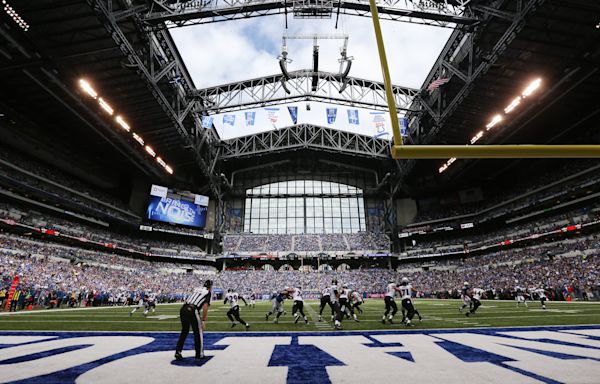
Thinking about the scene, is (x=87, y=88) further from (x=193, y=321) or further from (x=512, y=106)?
(x=512, y=106)

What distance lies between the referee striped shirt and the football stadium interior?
39 millimetres

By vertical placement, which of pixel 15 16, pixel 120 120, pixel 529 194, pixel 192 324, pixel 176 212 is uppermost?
pixel 120 120

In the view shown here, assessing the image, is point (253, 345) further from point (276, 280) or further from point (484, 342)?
point (276, 280)

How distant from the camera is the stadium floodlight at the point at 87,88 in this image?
2203 centimetres

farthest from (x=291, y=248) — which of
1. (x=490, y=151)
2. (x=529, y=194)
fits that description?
(x=490, y=151)

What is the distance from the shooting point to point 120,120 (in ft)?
90.1

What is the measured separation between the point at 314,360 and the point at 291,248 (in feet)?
150

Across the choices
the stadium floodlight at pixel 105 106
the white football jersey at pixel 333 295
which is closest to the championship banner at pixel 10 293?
the stadium floodlight at pixel 105 106

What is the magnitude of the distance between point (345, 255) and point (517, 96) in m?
31.8

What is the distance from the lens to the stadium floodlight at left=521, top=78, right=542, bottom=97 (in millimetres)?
22523

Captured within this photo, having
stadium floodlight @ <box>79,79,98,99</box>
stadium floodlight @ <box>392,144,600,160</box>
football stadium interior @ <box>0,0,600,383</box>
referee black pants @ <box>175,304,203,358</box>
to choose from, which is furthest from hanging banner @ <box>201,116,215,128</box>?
stadium floodlight @ <box>392,144,600,160</box>

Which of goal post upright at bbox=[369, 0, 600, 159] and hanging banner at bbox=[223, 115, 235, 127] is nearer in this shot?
goal post upright at bbox=[369, 0, 600, 159]

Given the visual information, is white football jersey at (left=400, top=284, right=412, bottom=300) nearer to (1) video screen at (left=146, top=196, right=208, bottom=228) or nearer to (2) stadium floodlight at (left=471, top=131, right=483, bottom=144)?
(2) stadium floodlight at (left=471, top=131, right=483, bottom=144)

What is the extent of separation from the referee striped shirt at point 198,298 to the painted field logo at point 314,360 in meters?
0.87
